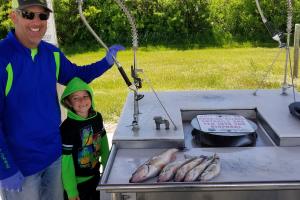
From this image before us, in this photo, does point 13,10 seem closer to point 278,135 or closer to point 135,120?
point 135,120

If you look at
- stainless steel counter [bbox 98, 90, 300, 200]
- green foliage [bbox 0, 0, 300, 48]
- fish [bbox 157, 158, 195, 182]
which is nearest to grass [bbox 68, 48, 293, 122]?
green foliage [bbox 0, 0, 300, 48]

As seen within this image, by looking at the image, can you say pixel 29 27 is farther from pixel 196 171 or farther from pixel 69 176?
pixel 196 171

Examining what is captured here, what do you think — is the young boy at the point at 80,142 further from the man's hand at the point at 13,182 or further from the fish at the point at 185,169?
the fish at the point at 185,169

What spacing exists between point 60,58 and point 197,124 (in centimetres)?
82

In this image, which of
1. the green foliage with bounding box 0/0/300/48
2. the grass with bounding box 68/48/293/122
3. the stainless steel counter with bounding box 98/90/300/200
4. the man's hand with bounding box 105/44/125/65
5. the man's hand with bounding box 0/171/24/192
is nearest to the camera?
the stainless steel counter with bounding box 98/90/300/200

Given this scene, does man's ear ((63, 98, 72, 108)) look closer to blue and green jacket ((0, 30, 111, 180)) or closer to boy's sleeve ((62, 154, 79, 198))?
blue and green jacket ((0, 30, 111, 180))

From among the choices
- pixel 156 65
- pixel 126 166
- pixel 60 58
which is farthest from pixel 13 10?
Result: pixel 156 65

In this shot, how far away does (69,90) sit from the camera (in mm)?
2330

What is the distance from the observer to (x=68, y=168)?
7.32 ft

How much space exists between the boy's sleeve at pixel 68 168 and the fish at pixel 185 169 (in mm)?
694

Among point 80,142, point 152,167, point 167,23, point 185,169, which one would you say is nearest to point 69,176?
point 80,142

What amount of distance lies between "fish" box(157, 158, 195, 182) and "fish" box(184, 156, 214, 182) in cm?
6

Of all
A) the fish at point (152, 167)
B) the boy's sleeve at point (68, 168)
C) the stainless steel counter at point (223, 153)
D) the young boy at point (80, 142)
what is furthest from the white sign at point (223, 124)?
the boy's sleeve at point (68, 168)

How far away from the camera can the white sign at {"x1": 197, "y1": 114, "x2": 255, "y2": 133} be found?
7.20 feet
